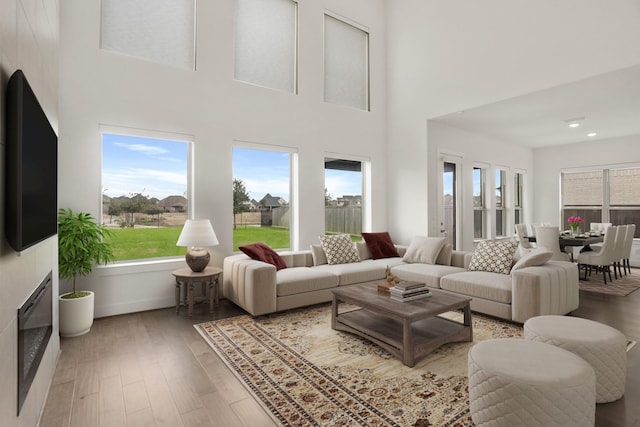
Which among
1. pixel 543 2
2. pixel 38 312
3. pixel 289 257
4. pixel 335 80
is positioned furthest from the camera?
pixel 335 80

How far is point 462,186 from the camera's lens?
21.9 feet

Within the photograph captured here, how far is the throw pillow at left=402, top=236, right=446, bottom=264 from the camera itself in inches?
196

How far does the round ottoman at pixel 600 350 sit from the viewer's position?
212cm

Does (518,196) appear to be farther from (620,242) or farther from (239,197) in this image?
(239,197)

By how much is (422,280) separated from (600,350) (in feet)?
7.86

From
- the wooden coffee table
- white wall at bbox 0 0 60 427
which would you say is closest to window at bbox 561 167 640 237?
the wooden coffee table

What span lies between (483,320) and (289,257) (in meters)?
2.49

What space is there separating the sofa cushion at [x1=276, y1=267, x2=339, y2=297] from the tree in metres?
1.18

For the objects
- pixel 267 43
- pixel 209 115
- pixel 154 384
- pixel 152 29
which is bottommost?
pixel 154 384

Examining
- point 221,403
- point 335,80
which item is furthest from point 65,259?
point 335,80

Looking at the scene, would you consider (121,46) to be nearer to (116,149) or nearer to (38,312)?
(116,149)

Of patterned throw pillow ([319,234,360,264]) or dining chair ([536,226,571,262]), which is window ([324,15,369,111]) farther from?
dining chair ([536,226,571,262])

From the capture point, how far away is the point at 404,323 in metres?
2.68

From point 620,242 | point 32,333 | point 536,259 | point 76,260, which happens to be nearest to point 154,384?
point 32,333
